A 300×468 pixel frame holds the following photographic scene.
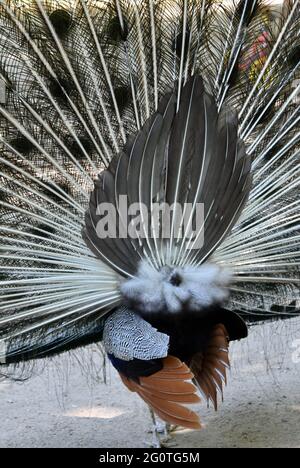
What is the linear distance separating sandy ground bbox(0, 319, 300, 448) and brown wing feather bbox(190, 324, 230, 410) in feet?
1.28

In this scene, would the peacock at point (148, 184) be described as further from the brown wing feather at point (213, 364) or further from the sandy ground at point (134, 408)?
the sandy ground at point (134, 408)

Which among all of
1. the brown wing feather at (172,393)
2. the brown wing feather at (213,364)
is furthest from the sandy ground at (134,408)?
the brown wing feather at (172,393)

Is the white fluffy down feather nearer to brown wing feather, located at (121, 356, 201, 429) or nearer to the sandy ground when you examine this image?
brown wing feather, located at (121, 356, 201, 429)

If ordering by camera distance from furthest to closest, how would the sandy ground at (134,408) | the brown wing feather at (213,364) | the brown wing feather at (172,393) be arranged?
1. the sandy ground at (134,408)
2. the brown wing feather at (213,364)
3. the brown wing feather at (172,393)

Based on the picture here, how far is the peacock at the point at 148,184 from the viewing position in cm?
269

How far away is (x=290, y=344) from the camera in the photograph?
13.4ft

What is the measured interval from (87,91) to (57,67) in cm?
16

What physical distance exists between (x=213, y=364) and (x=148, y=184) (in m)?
0.89

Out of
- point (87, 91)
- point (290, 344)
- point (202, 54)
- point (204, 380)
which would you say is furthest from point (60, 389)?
point (202, 54)

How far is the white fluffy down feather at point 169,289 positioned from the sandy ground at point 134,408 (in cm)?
72

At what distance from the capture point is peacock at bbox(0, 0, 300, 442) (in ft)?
8.82

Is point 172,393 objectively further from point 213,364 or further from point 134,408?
point 134,408

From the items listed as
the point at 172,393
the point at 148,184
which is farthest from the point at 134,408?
the point at 148,184

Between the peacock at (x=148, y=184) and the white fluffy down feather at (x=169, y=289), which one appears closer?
the peacock at (x=148, y=184)
